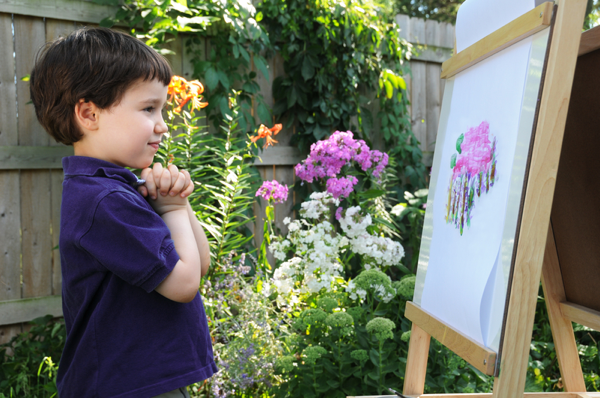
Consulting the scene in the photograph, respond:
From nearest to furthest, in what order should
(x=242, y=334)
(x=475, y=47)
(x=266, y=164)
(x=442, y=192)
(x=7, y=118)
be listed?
(x=475, y=47) < (x=442, y=192) < (x=242, y=334) < (x=7, y=118) < (x=266, y=164)

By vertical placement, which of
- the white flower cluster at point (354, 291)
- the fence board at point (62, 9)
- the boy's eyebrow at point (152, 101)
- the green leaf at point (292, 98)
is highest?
the fence board at point (62, 9)

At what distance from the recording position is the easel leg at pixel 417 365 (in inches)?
54.8

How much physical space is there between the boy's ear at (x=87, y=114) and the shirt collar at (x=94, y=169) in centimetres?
7

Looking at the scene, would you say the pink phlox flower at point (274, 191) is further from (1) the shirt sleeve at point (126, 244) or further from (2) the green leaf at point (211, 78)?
(1) the shirt sleeve at point (126, 244)

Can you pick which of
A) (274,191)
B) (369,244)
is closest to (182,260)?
(369,244)

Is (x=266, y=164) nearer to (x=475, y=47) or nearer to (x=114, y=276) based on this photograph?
(x=475, y=47)

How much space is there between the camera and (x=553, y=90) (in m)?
0.93

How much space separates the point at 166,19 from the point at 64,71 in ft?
5.83

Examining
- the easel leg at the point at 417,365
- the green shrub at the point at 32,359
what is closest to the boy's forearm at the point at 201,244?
the easel leg at the point at 417,365

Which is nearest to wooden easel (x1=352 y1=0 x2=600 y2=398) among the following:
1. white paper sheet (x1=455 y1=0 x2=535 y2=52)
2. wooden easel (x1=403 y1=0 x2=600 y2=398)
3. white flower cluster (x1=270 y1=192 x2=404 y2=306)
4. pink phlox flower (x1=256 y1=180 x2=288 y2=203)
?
wooden easel (x1=403 y1=0 x2=600 y2=398)

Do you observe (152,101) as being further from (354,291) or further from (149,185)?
(354,291)

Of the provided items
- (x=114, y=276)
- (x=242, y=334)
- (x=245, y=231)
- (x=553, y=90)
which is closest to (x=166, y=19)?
(x=245, y=231)

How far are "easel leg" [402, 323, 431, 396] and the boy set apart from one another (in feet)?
2.01

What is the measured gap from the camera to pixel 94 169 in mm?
993
